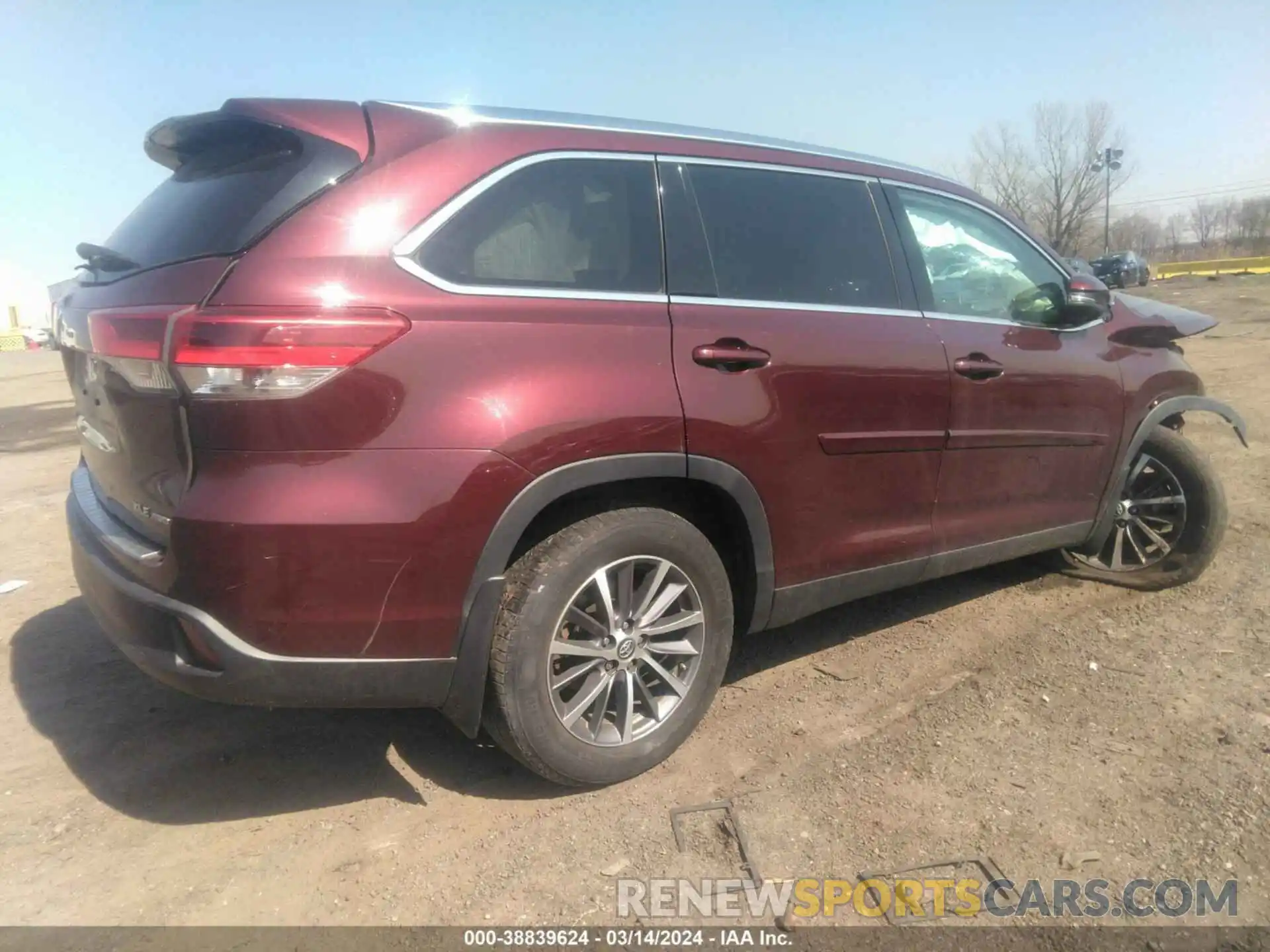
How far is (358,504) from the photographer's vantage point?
223 cm

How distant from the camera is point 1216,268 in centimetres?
4225

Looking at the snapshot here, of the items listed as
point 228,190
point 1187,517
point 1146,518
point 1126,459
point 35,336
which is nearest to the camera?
point 228,190

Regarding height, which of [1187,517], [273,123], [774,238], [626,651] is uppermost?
[273,123]

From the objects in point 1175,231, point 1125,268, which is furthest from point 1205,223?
point 1125,268

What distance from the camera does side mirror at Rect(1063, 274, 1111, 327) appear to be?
382cm

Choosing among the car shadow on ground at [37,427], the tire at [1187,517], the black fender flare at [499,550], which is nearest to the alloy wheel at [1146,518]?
the tire at [1187,517]

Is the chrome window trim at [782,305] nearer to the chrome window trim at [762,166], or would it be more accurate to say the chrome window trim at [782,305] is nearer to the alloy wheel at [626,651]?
Answer: the chrome window trim at [762,166]

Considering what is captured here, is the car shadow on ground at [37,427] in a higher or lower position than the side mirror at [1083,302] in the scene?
lower

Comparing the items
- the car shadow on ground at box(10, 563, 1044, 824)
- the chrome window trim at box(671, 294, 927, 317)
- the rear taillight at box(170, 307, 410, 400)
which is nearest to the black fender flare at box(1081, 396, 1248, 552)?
the car shadow on ground at box(10, 563, 1044, 824)

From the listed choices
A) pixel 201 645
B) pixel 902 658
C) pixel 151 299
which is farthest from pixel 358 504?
pixel 902 658

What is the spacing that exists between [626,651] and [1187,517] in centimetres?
305

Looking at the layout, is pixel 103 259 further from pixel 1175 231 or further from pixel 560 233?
pixel 1175 231

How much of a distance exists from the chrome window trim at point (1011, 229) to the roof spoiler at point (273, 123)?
6.62ft

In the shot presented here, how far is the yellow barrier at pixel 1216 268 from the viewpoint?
39.0m
